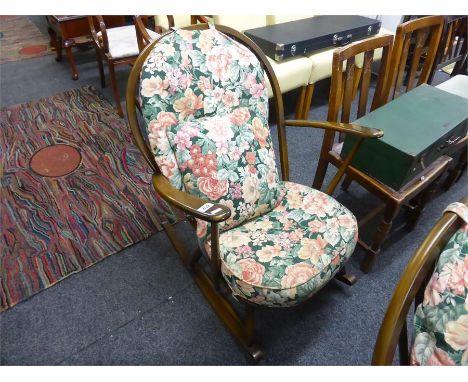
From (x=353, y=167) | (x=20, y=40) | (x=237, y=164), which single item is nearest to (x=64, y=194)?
(x=237, y=164)

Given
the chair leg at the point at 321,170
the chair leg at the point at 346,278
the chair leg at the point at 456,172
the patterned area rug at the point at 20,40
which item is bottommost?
the chair leg at the point at 346,278

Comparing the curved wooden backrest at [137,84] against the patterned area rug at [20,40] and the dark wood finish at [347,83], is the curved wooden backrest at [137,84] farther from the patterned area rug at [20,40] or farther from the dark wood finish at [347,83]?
the patterned area rug at [20,40]

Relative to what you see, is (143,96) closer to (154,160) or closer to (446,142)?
(154,160)

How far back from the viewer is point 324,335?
121 centimetres

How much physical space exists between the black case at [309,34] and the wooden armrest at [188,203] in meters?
1.37

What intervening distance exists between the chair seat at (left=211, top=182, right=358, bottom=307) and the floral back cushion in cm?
30

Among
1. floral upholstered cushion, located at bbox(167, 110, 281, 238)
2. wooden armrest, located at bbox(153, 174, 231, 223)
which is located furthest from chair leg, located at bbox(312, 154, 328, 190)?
wooden armrest, located at bbox(153, 174, 231, 223)

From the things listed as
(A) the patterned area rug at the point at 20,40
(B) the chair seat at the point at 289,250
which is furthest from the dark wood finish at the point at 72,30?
(B) the chair seat at the point at 289,250

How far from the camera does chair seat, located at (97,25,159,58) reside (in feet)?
7.11

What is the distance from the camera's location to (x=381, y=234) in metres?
1.27

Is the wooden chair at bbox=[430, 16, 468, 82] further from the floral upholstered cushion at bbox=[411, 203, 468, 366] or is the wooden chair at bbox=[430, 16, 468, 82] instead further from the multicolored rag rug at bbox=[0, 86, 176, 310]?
the multicolored rag rug at bbox=[0, 86, 176, 310]

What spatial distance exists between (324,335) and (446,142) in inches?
35.2

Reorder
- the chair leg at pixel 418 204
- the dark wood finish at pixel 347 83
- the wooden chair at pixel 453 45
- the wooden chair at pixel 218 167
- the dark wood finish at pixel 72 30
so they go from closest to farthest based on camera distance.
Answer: the wooden chair at pixel 218 167 → the dark wood finish at pixel 347 83 → the chair leg at pixel 418 204 → the wooden chair at pixel 453 45 → the dark wood finish at pixel 72 30

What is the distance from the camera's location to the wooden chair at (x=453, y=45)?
170 centimetres
